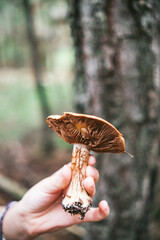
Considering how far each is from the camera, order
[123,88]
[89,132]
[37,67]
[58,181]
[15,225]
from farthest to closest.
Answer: [37,67] < [123,88] < [15,225] < [58,181] < [89,132]

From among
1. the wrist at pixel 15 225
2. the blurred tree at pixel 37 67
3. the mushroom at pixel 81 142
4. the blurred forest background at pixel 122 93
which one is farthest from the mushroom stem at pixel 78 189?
the blurred tree at pixel 37 67

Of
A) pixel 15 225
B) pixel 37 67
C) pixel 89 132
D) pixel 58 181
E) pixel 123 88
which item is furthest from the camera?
pixel 37 67

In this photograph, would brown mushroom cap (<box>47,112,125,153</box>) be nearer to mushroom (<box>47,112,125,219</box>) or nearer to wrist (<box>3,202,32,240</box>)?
mushroom (<box>47,112,125,219</box>)

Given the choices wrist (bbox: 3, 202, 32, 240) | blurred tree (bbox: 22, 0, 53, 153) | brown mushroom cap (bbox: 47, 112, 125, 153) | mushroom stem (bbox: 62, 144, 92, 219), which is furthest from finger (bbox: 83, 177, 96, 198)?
blurred tree (bbox: 22, 0, 53, 153)

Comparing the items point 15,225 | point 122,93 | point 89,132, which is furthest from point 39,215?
point 122,93

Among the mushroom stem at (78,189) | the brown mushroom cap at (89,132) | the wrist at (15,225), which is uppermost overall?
the brown mushroom cap at (89,132)

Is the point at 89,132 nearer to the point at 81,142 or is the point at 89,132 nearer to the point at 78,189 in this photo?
the point at 81,142

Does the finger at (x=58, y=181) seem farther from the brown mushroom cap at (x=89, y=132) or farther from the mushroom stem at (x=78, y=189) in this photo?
the brown mushroom cap at (x=89, y=132)
